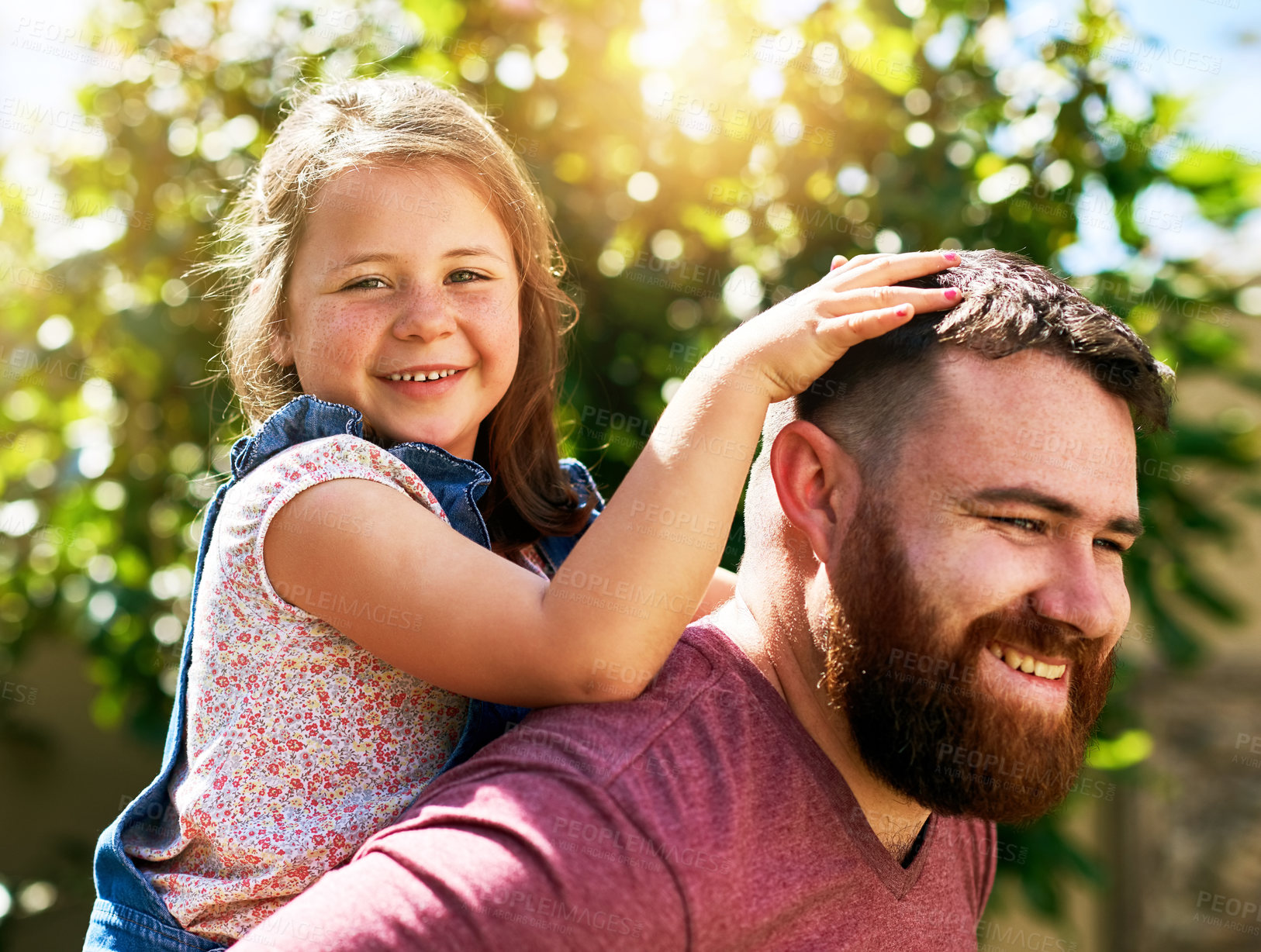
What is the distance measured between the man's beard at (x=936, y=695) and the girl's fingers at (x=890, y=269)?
296mm

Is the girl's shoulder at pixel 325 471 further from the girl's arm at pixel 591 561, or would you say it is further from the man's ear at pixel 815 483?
the man's ear at pixel 815 483

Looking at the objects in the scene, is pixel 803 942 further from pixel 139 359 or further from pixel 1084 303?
pixel 139 359

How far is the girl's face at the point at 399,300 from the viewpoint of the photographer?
5.47 feet

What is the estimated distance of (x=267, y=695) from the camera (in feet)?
4.89

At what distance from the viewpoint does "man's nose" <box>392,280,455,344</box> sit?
166 centimetres

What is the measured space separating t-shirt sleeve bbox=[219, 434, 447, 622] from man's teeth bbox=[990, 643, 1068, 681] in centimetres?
77

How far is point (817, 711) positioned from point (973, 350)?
0.54 metres

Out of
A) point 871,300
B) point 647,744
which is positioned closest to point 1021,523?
point 871,300

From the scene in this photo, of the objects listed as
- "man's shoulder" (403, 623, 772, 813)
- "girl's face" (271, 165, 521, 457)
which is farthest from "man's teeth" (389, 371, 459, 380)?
"man's shoulder" (403, 623, 772, 813)

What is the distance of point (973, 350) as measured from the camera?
1506mm

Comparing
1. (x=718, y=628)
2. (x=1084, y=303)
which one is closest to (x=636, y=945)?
(x=718, y=628)

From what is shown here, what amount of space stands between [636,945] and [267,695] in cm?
61

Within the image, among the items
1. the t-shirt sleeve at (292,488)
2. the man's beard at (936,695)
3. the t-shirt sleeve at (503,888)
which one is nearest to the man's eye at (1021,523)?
the man's beard at (936,695)

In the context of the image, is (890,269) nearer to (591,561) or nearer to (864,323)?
(864,323)
